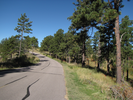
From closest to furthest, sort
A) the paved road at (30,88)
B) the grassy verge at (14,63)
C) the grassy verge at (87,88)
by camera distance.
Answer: the paved road at (30,88) → the grassy verge at (87,88) → the grassy verge at (14,63)

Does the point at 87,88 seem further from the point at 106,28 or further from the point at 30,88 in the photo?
the point at 106,28

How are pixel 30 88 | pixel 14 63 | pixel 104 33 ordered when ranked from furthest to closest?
pixel 14 63
pixel 104 33
pixel 30 88

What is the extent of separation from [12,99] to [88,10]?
9096 mm

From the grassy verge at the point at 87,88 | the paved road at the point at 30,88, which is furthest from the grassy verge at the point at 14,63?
the grassy verge at the point at 87,88

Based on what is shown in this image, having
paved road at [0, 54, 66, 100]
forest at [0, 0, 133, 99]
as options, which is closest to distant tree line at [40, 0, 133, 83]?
forest at [0, 0, 133, 99]

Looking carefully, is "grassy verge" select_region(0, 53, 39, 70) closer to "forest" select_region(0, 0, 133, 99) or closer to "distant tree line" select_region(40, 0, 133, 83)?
"forest" select_region(0, 0, 133, 99)

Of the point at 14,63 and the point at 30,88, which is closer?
the point at 30,88

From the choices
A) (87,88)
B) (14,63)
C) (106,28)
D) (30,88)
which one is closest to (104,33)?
(106,28)

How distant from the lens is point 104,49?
1343 centimetres

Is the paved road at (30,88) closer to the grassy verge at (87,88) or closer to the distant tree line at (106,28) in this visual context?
the grassy verge at (87,88)

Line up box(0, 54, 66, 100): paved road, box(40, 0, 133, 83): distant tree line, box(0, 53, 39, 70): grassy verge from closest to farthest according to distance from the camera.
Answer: box(0, 54, 66, 100): paved road, box(40, 0, 133, 83): distant tree line, box(0, 53, 39, 70): grassy verge

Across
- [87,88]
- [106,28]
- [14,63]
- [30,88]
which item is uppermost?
[106,28]

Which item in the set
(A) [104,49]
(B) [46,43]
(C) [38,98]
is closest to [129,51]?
(A) [104,49]

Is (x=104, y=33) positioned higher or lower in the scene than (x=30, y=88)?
higher
